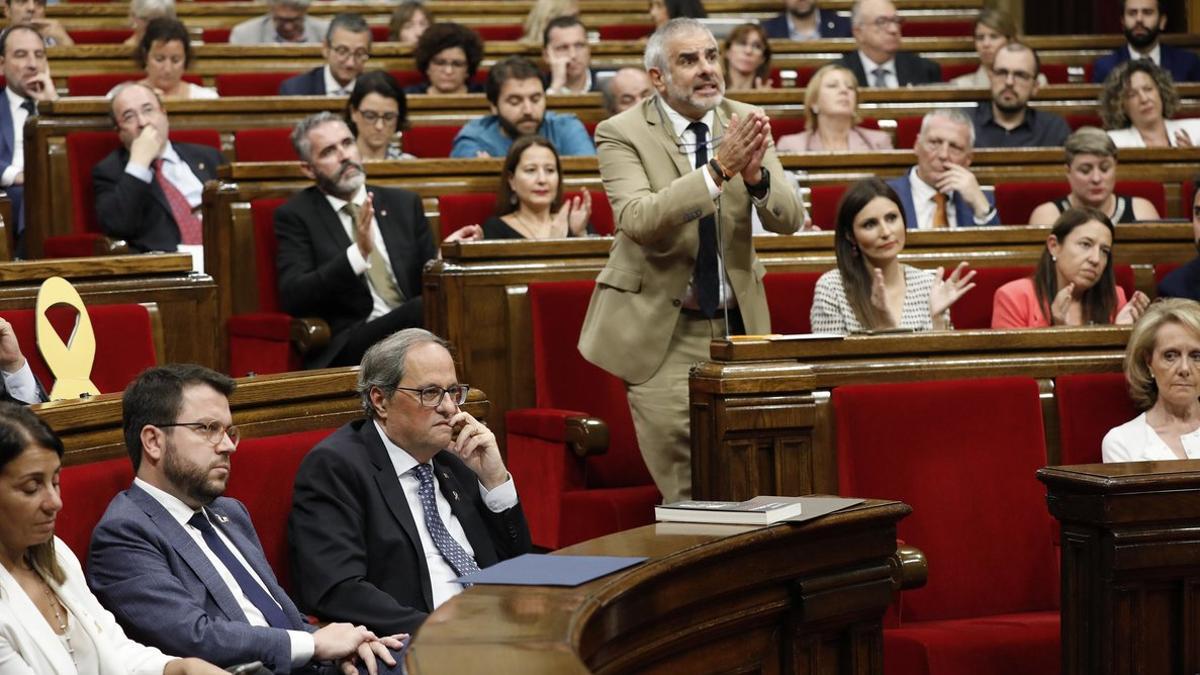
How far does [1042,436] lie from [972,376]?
0.48 ft

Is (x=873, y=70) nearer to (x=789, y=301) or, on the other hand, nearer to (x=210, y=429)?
(x=789, y=301)

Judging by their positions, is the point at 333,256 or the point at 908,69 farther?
the point at 908,69

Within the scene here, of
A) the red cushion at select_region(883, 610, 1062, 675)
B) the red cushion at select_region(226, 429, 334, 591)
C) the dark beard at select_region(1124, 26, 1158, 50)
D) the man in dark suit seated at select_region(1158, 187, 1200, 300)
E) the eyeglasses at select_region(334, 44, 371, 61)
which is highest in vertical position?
the dark beard at select_region(1124, 26, 1158, 50)

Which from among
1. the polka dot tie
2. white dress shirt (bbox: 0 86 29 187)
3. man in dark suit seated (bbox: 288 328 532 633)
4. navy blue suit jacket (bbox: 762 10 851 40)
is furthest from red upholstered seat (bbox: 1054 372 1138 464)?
navy blue suit jacket (bbox: 762 10 851 40)

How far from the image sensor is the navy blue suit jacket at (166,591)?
6.32 feet

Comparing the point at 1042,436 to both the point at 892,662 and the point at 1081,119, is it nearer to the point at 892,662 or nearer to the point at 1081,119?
the point at 892,662

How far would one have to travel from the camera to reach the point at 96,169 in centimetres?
418

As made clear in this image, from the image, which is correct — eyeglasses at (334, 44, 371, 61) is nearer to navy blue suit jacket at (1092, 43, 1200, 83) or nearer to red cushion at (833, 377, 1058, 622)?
navy blue suit jacket at (1092, 43, 1200, 83)

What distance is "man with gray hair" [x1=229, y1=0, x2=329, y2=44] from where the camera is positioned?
580 cm

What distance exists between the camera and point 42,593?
69.7 inches

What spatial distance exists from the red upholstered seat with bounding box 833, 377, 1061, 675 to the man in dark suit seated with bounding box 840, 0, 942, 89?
293cm

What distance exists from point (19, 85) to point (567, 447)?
2.32m

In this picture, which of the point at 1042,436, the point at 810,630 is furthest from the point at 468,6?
the point at 810,630

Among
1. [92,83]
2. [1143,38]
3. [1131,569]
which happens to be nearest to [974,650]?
[1131,569]
